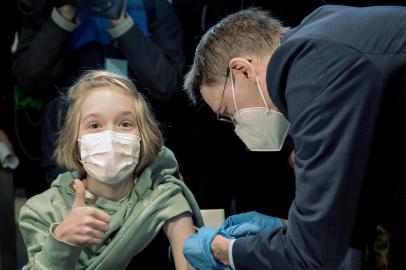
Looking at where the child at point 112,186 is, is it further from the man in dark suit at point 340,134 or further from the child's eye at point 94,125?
the man in dark suit at point 340,134

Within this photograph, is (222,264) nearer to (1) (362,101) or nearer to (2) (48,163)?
(1) (362,101)

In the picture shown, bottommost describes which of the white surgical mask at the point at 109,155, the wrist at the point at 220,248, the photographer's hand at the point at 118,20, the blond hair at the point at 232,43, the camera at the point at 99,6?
the wrist at the point at 220,248

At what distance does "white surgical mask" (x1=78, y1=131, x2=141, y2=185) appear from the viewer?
2074 mm

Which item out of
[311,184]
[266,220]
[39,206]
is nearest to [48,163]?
[39,206]

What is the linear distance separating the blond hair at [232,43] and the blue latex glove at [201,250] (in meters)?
0.44

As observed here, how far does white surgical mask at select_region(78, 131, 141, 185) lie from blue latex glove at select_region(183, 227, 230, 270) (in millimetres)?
306

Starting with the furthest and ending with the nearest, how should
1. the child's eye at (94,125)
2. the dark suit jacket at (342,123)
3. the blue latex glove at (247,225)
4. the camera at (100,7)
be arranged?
1. the camera at (100,7)
2. the child's eye at (94,125)
3. the blue latex glove at (247,225)
4. the dark suit jacket at (342,123)

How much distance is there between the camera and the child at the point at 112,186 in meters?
2.07

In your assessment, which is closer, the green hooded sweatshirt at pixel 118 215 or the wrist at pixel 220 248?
the wrist at pixel 220 248

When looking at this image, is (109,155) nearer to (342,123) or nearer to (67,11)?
(342,123)

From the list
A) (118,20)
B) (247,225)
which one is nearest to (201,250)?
(247,225)

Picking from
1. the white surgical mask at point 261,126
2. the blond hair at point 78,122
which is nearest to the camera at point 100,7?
the blond hair at point 78,122

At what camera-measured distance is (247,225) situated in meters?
2.02

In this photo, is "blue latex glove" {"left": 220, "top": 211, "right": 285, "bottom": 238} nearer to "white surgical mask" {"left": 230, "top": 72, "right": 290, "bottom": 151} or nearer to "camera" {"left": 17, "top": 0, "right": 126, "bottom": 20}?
"white surgical mask" {"left": 230, "top": 72, "right": 290, "bottom": 151}
